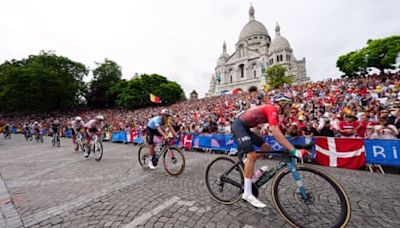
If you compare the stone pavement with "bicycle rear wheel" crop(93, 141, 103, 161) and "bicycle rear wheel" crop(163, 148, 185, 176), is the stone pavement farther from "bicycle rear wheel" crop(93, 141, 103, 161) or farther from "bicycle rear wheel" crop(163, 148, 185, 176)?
"bicycle rear wheel" crop(93, 141, 103, 161)

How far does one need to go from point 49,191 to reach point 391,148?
8.79 m

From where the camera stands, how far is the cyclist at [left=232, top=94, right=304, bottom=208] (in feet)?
8.79

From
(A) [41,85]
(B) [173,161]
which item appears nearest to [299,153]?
(B) [173,161]

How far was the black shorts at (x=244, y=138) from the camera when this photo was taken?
9.89 feet

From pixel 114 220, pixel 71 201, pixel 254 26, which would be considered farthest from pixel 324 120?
pixel 254 26

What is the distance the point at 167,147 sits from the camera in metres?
5.11

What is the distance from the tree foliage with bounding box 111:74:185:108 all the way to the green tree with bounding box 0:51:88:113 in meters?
11.3

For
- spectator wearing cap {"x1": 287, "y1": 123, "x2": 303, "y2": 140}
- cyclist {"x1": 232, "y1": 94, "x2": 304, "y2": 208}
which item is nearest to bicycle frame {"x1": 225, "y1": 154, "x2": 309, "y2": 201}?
cyclist {"x1": 232, "y1": 94, "x2": 304, "y2": 208}

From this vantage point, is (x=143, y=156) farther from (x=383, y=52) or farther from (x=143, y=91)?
(x=383, y=52)

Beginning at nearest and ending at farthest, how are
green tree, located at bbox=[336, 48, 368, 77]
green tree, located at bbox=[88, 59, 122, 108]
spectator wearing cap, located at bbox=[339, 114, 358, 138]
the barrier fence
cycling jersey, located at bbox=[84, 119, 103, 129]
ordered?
the barrier fence → spectator wearing cap, located at bbox=[339, 114, 358, 138] → cycling jersey, located at bbox=[84, 119, 103, 129] → green tree, located at bbox=[336, 48, 368, 77] → green tree, located at bbox=[88, 59, 122, 108]

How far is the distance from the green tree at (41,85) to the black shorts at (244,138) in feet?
173

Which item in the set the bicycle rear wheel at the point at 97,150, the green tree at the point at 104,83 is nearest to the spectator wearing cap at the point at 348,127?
the bicycle rear wheel at the point at 97,150

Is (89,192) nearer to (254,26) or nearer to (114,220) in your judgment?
(114,220)

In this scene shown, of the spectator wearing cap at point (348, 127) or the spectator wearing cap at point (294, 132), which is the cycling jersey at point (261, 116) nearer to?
the spectator wearing cap at point (294, 132)
